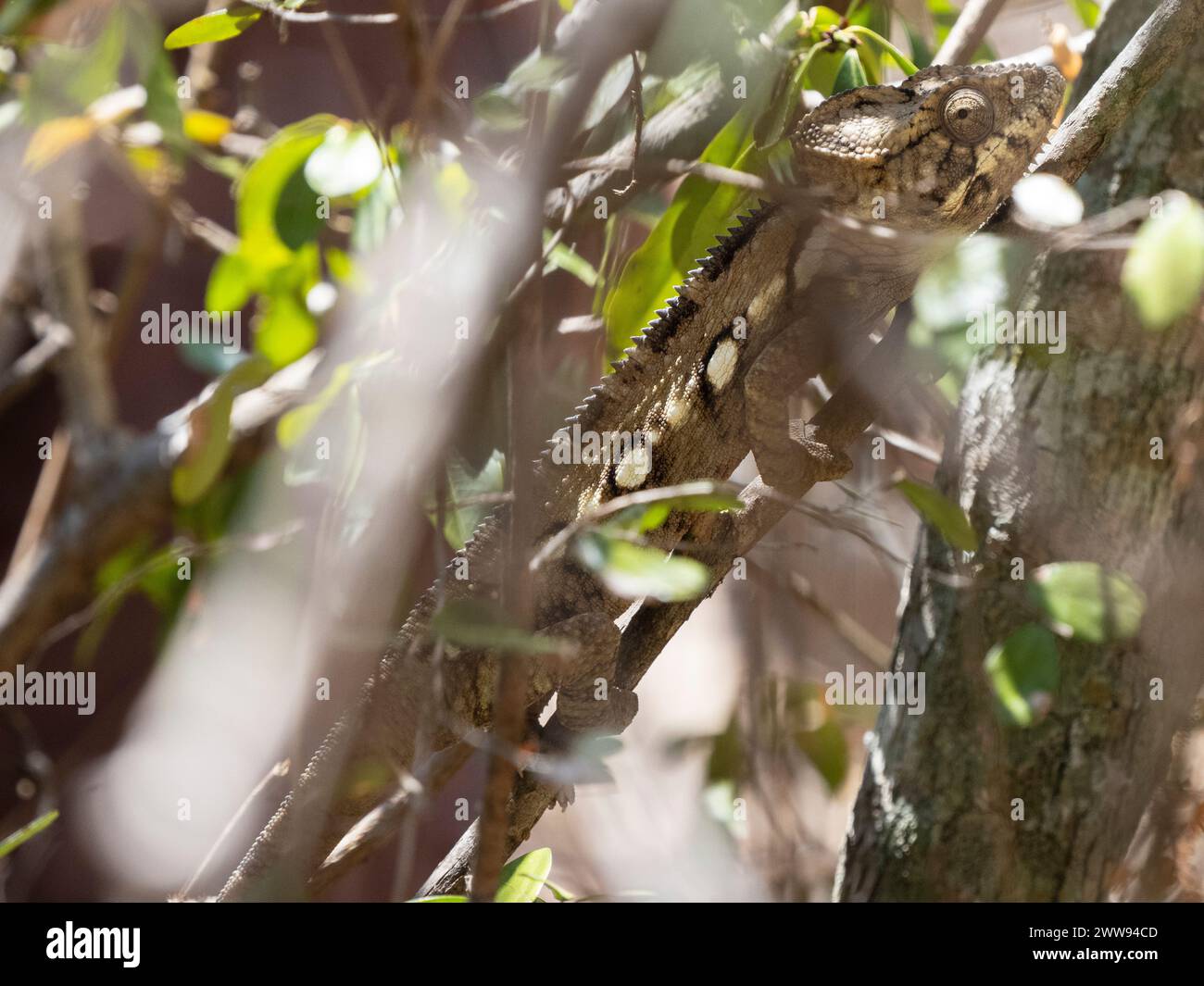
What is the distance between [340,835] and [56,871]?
2.24 m

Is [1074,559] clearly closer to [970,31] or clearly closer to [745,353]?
[745,353]

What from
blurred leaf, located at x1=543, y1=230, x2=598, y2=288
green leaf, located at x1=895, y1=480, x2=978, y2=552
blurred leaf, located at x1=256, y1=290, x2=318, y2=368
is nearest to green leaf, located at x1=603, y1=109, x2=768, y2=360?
blurred leaf, located at x1=543, y1=230, x2=598, y2=288

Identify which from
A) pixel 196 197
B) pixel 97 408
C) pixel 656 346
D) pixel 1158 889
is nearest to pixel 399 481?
pixel 656 346

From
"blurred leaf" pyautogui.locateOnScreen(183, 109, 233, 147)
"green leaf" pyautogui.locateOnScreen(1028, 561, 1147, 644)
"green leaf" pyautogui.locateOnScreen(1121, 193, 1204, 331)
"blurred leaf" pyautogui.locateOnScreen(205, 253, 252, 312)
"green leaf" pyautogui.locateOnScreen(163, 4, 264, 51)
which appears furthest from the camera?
"blurred leaf" pyautogui.locateOnScreen(183, 109, 233, 147)

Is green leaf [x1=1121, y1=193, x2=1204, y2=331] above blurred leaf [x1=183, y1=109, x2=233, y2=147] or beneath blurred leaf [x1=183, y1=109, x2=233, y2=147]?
beneath

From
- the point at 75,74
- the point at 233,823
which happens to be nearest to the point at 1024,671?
the point at 233,823

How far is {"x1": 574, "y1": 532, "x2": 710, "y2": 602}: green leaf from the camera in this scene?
0.84 m

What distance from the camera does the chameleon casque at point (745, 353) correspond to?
1534 millimetres

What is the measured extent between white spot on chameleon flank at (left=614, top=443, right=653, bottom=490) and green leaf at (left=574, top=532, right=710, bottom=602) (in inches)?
29.6

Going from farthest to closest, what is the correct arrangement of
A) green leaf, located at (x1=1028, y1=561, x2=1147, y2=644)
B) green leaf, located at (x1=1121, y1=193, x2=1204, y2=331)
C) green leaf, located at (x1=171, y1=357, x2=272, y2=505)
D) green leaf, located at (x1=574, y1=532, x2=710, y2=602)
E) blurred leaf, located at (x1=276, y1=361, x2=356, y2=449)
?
blurred leaf, located at (x1=276, y1=361, x2=356, y2=449), green leaf, located at (x1=171, y1=357, x2=272, y2=505), green leaf, located at (x1=1028, y1=561, x2=1147, y2=644), green leaf, located at (x1=574, y1=532, x2=710, y2=602), green leaf, located at (x1=1121, y1=193, x2=1204, y2=331)

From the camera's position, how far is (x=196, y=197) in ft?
11.5

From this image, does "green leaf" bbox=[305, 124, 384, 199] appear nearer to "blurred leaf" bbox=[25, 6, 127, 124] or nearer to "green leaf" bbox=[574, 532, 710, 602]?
"blurred leaf" bbox=[25, 6, 127, 124]

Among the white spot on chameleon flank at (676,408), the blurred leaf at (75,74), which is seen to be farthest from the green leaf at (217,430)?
the white spot on chameleon flank at (676,408)

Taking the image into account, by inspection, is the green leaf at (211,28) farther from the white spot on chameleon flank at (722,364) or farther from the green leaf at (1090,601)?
the green leaf at (1090,601)
